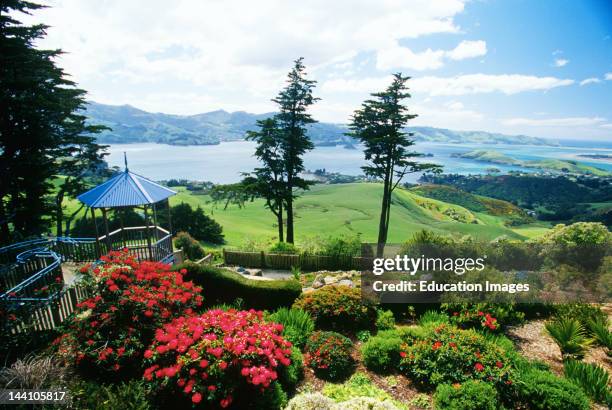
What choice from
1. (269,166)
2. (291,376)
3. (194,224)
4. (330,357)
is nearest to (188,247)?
(269,166)

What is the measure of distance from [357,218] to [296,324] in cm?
6299

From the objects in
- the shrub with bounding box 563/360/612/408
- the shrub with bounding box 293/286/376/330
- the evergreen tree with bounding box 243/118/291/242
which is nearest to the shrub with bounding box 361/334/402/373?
the shrub with bounding box 293/286/376/330

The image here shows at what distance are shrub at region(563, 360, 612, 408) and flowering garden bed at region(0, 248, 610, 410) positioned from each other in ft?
0.09

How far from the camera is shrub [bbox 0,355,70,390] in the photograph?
17.4ft

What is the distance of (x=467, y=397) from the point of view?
545 centimetres

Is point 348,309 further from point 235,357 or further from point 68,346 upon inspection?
point 68,346

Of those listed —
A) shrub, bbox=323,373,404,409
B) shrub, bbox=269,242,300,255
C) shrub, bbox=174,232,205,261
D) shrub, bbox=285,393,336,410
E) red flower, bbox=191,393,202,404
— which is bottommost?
shrub, bbox=174,232,205,261

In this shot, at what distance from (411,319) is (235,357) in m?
5.77

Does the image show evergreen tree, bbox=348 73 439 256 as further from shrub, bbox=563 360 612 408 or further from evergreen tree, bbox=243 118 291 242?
shrub, bbox=563 360 612 408

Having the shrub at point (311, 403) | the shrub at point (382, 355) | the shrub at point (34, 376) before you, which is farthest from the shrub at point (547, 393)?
the shrub at point (34, 376)

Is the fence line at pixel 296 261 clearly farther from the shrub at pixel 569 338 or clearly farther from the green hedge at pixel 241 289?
the shrub at pixel 569 338

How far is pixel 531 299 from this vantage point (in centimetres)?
920

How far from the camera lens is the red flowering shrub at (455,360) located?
5980mm

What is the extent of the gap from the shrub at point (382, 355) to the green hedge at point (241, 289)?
327cm
